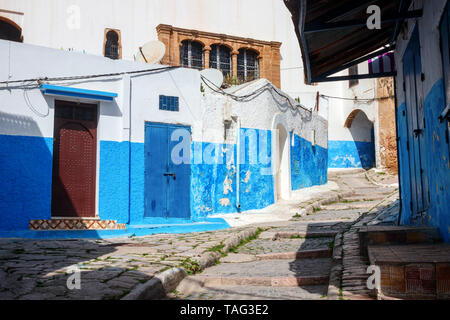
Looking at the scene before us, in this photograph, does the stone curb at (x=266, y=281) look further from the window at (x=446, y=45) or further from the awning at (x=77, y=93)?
the awning at (x=77, y=93)

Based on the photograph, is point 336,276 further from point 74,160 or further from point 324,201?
point 324,201

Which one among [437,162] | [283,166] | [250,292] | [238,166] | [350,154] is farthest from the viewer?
[350,154]

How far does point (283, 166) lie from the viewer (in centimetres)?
1669

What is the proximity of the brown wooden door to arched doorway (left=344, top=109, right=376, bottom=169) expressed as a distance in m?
18.2

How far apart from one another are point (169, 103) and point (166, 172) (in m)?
1.95

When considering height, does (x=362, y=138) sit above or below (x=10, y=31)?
below

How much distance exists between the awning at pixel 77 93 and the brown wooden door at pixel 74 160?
0.40 m

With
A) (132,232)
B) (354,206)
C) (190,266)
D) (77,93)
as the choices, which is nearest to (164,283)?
(190,266)

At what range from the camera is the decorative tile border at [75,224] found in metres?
10.9
